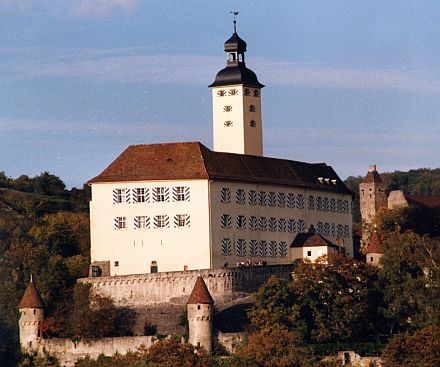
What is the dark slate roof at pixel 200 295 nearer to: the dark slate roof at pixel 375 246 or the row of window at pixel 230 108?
the dark slate roof at pixel 375 246

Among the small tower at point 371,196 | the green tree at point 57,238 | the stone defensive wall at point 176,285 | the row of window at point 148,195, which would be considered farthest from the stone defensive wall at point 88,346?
the small tower at point 371,196

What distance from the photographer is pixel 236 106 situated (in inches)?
4663

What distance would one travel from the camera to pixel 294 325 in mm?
100688

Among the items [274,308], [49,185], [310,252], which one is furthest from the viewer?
[49,185]

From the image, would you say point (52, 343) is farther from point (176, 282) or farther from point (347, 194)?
point (347, 194)

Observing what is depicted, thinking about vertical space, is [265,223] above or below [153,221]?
above

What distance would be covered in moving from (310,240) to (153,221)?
9165mm

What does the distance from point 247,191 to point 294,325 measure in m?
12.7

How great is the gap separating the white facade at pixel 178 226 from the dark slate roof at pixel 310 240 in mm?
1577

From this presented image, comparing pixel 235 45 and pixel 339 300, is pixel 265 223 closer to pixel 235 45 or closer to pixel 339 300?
pixel 339 300

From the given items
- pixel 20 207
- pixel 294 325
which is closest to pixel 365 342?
pixel 294 325

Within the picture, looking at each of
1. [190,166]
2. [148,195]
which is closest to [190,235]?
[148,195]

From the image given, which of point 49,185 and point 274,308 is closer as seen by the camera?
point 274,308

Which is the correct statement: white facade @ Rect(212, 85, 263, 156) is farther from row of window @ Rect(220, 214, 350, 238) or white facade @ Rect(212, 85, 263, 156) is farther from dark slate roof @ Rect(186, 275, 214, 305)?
dark slate roof @ Rect(186, 275, 214, 305)
